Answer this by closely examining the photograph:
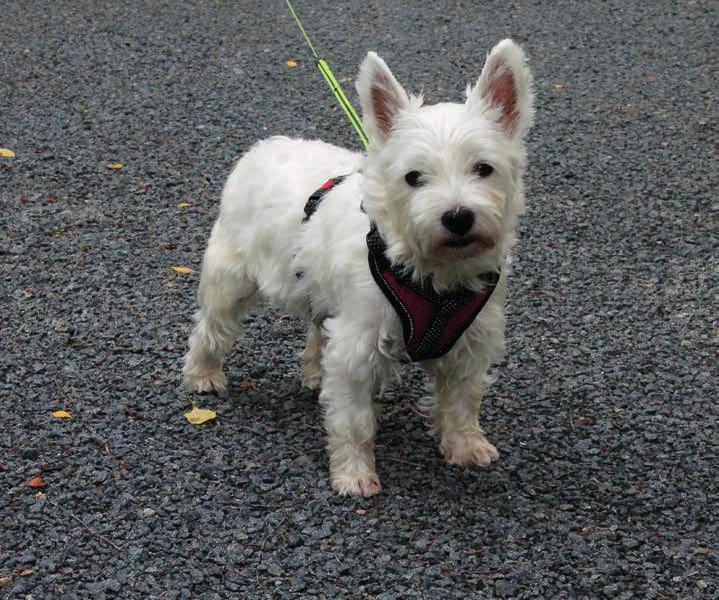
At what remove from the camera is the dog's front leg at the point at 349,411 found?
447 cm

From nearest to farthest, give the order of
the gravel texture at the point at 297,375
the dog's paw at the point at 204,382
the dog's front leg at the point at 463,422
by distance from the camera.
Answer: the gravel texture at the point at 297,375 → the dog's front leg at the point at 463,422 → the dog's paw at the point at 204,382

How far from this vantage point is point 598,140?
8781mm

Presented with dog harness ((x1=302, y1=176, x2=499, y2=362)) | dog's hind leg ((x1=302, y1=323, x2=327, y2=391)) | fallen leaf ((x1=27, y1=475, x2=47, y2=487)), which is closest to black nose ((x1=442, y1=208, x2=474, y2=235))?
dog harness ((x1=302, y1=176, x2=499, y2=362))

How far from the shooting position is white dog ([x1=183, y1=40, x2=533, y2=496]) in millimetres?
4004

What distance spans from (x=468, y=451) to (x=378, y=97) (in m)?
1.72

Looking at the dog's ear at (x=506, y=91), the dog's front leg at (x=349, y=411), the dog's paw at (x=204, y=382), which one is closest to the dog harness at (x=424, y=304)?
the dog's front leg at (x=349, y=411)

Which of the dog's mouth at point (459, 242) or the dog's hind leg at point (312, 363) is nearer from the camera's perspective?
the dog's mouth at point (459, 242)

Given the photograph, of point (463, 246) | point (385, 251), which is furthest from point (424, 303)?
point (463, 246)

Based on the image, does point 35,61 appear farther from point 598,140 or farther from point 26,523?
point 26,523

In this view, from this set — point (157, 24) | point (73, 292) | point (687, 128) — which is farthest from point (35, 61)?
point (687, 128)

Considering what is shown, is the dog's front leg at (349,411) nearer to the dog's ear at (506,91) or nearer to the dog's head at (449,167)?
the dog's head at (449,167)

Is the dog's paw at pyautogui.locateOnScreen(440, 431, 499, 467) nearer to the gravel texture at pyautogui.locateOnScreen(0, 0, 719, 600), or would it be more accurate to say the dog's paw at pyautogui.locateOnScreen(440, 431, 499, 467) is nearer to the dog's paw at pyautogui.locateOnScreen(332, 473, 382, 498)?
the gravel texture at pyautogui.locateOnScreen(0, 0, 719, 600)

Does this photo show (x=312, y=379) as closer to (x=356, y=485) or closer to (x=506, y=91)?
(x=356, y=485)

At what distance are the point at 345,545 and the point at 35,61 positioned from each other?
8153 millimetres
